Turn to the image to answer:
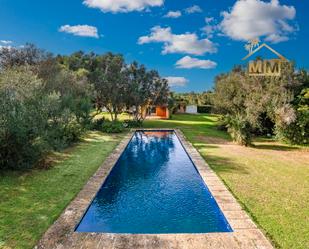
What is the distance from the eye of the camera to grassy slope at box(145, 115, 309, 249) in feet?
20.8

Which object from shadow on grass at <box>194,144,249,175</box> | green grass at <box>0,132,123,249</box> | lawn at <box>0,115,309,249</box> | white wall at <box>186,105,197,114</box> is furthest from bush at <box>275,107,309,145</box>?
white wall at <box>186,105,197,114</box>

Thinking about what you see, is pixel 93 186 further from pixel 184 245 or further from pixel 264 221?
pixel 264 221

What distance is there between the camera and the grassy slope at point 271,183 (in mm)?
6348

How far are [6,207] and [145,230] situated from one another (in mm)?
3559

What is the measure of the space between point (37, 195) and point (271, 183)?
7.45 metres

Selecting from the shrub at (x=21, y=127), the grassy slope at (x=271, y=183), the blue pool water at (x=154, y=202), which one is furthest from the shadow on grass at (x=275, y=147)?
the shrub at (x=21, y=127)

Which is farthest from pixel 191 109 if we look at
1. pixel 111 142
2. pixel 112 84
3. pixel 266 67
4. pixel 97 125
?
pixel 111 142

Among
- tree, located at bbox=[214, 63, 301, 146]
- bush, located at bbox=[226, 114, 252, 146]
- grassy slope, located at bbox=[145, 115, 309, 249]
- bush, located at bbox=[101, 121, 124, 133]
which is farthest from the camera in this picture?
bush, located at bbox=[101, 121, 124, 133]

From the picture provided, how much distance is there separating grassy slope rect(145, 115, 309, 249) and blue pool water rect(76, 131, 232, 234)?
94 cm

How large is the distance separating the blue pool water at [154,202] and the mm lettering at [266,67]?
9120 millimetres

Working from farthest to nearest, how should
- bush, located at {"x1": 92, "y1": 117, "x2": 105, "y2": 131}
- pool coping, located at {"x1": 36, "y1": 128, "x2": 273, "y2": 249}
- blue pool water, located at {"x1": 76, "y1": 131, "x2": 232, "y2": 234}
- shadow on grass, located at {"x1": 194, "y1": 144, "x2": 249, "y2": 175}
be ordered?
bush, located at {"x1": 92, "y1": 117, "x2": 105, "y2": 131} → shadow on grass, located at {"x1": 194, "y1": 144, "x2": 249, "y2": 175} → blue pool water, located at {"x1": 76, "y1": 131, "x2": 232, "y2": 234} → pool coping, located at {"x1": 36, "y1": 128, "x2": 273, "y2": 249}

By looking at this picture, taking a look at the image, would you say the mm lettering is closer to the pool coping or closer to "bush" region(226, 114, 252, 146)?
"bush" region(226, 114, 252, 146)

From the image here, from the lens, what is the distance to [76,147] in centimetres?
1616

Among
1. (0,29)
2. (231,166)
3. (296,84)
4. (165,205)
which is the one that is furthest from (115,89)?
(165,205)
